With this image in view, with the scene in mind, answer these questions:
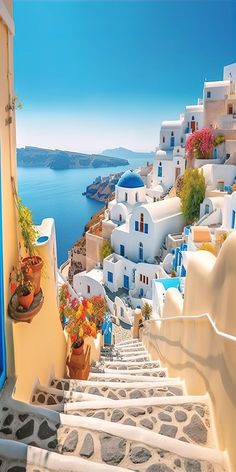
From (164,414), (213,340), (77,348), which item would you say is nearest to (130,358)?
(77,348)

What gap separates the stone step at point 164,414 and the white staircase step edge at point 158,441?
0.24 metres

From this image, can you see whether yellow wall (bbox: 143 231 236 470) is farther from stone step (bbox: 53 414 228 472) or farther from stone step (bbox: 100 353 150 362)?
stone step (bbox: 100 353 150 362)

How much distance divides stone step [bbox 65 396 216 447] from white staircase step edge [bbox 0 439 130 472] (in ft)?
2.56

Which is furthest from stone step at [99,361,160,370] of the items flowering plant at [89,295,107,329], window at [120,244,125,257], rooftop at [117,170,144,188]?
rooftop at [117,170,144,188]

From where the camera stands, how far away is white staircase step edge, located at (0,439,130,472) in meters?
2.22

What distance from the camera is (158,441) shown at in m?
2.56

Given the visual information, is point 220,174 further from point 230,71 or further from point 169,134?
point 230,71

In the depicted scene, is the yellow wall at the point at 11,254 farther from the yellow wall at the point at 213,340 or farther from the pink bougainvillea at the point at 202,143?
the pink bougainvillea at the point at 202,143

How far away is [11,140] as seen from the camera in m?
3.35

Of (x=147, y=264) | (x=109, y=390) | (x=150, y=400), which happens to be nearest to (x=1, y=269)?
(x=150, y=400)

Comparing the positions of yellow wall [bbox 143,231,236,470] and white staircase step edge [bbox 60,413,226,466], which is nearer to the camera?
white staircase step edge [bbox 60,413,226,466]

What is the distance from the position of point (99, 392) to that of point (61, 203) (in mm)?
80625

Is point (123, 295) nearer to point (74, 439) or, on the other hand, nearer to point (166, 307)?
point (166, 307)

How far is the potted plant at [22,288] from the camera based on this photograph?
10.7 ft
